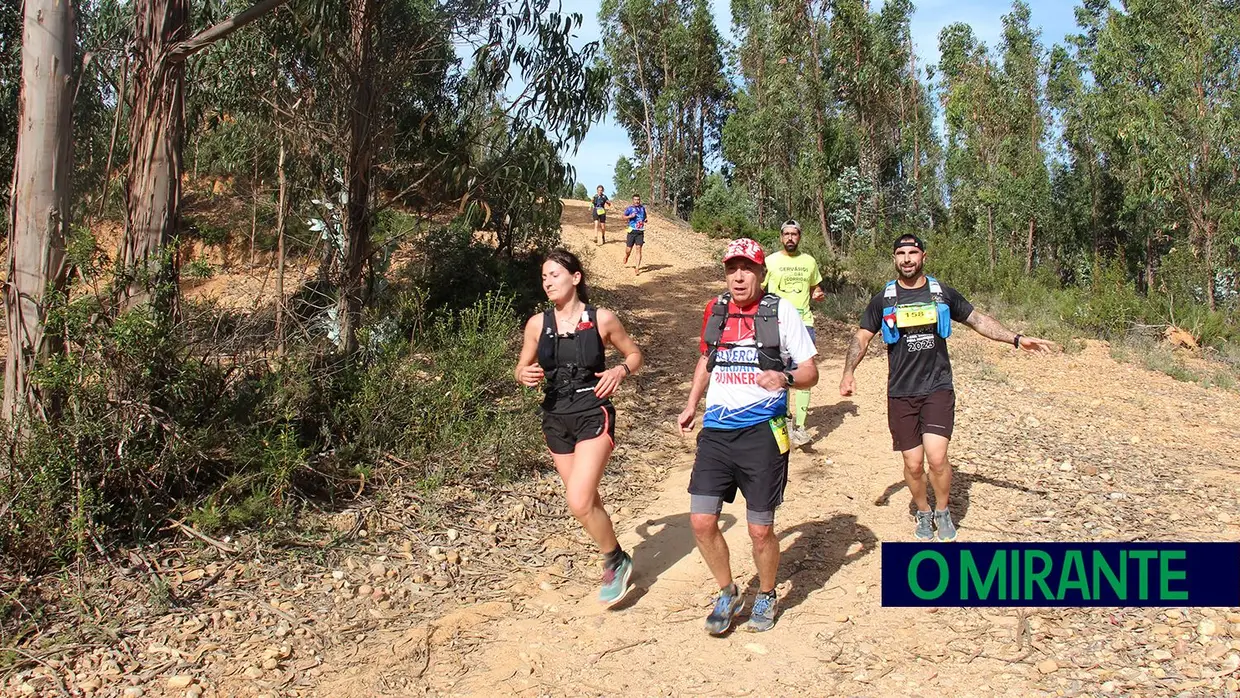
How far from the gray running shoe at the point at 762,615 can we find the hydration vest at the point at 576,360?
1364 mm

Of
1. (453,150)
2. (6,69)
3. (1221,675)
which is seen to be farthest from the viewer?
(6,69)

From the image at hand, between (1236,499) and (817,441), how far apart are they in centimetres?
307

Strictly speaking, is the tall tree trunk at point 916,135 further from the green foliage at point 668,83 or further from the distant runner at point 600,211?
the distant runner at point 600,211

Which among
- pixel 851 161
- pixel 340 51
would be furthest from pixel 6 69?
pixel 851 161

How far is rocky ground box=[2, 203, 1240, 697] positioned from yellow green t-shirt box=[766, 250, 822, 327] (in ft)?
4.43

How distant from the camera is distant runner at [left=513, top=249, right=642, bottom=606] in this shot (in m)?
4.16

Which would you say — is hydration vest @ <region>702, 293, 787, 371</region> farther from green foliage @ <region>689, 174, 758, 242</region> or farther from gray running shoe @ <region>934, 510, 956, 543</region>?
green foliage @ <region>689, 174, 758, 242</region>

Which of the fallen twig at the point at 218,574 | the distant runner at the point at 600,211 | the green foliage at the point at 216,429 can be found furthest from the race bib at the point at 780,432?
the distant runner at the point at 600,211

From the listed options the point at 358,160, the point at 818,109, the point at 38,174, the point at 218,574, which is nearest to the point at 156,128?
the point at 38,174

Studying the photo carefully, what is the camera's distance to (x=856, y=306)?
1409 cm

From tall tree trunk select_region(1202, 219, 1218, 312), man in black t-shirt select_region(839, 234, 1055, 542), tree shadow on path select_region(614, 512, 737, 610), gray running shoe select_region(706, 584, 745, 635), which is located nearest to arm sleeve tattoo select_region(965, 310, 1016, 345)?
man in black t-shirt select_region(839, 234, 1055, 542)

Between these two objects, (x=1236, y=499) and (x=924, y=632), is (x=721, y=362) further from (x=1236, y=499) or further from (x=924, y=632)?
(x=1236, y=499)

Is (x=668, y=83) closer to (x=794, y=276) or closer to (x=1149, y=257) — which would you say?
(x=1149, y=257)

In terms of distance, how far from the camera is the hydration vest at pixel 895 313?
4.89 m
